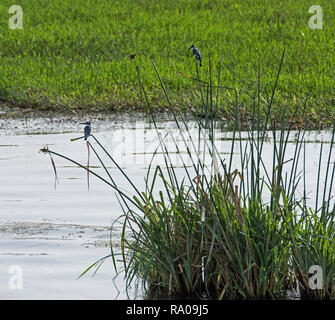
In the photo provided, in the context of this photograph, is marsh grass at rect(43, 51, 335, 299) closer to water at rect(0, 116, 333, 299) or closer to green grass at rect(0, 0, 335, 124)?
water at rect(0, 116, 333, 299)

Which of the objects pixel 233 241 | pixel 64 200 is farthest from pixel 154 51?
pixel 233 241

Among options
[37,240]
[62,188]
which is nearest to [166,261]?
[37,240]

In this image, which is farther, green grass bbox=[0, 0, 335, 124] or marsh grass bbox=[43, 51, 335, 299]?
green grass bbox=[0, 0, 335, 124]

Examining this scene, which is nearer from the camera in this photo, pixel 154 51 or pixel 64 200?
pixel 64 200

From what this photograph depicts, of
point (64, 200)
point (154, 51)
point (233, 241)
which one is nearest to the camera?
point (233, 241)

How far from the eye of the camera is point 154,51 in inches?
536

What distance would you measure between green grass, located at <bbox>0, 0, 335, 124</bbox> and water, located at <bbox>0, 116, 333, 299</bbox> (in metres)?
0.82

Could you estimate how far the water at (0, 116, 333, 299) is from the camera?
4609 mm

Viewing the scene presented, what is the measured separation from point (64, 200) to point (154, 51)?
7.37m

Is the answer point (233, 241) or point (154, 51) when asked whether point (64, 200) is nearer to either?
point (233, 241)

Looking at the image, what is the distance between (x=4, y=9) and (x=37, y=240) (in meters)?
12.1

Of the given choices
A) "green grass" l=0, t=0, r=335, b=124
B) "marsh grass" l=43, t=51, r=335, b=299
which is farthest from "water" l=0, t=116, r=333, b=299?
"green grass" l=0, t=0, r=335, b=124

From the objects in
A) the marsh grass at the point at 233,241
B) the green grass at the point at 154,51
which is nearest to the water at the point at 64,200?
the marsh grass at the point at 233,241
